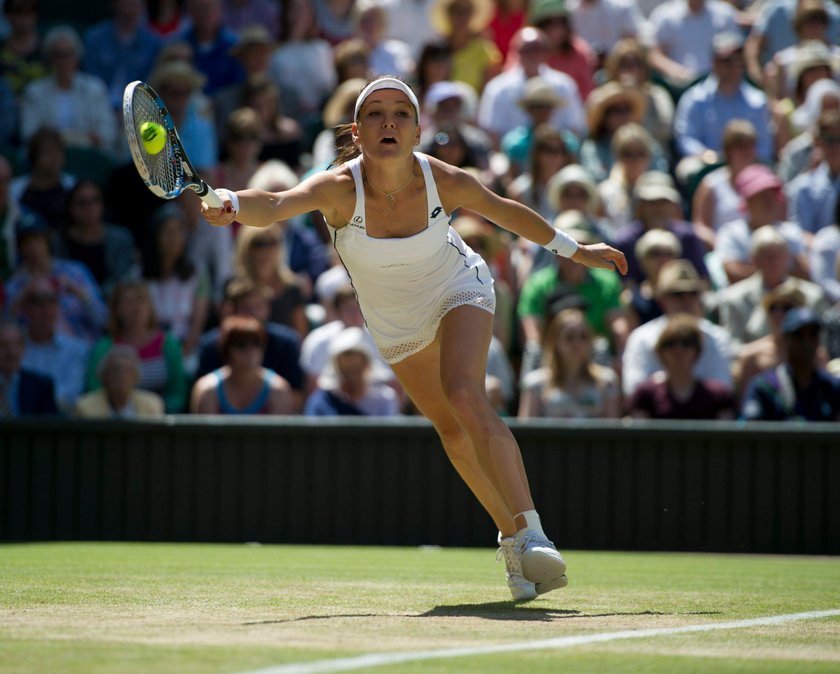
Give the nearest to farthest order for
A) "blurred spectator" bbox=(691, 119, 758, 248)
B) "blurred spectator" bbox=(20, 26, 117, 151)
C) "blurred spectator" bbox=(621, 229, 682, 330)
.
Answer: "blurred spectator" bbox=(621, 229, 682, 330), "blurred spectator" bbox=(691, 119, 758, 248), "blurred spectator" bbox=(20, 26, 117, 151)

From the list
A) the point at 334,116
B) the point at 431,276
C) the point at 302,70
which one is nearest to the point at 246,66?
the point at 302,70

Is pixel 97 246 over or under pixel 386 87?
over

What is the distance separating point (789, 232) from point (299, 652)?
8974 millimetres

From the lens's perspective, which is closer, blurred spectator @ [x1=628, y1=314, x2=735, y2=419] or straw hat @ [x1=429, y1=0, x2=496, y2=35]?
blurred spectator @ [x1=628, y1=314, x2=735, y2=419]

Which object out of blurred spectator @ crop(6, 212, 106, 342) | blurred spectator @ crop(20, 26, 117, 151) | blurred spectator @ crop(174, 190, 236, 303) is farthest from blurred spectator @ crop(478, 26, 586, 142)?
blurred spectator @ crop(6, 212, 106, 342)

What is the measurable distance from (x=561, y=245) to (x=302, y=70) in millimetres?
8262

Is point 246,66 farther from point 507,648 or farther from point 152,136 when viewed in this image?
point 507,648

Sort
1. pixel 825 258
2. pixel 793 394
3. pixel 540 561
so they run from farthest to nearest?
pixel 825 258, pixel 793 394, pixel 540 561

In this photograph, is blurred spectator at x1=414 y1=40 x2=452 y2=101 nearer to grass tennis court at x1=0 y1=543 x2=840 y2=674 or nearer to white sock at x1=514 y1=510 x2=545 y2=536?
grass tennis court at x1=0 y1=543 x2=840 y2=674

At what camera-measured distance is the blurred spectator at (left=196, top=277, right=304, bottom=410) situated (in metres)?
11.4

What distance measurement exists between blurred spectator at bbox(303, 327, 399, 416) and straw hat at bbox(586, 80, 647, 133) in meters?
3.65

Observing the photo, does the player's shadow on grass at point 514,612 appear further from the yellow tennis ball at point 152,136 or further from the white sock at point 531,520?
the yellow tennis ball at point 152,136

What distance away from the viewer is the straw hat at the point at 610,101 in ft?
43.9

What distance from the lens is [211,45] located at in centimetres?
1480
